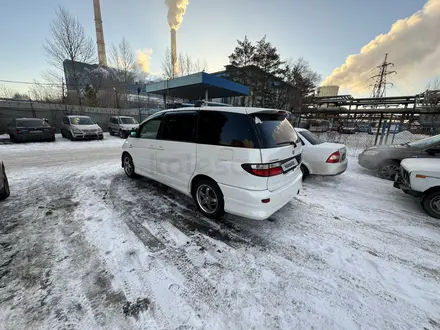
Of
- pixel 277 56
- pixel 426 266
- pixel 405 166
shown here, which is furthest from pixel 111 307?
pixel 277 56

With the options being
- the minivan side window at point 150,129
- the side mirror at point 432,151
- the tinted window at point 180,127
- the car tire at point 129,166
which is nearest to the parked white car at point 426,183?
the side mirror at point 432,151

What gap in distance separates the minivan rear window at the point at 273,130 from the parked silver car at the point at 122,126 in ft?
44.5

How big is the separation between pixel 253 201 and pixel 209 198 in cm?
91

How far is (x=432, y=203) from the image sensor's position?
139 inches

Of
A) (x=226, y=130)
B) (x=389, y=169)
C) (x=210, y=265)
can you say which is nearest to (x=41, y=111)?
(x=226, y=130)

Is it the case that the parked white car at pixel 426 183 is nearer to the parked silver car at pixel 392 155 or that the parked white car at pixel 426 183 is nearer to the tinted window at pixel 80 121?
the parked silver car at pixel 392 155

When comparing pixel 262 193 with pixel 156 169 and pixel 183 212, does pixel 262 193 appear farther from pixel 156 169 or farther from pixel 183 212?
pixel 156 169

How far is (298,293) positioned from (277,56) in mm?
26387

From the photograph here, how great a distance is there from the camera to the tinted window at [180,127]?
11.1ft

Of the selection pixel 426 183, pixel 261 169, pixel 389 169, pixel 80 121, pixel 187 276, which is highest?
pixel 80 121

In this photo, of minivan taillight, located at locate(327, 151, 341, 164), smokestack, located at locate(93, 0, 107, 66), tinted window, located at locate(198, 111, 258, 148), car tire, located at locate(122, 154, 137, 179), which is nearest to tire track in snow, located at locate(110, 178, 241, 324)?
tinted window, located at locate(198, 111, 258, 148)

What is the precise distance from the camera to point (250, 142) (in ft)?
8.73

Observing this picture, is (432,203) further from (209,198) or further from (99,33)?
(99,33)

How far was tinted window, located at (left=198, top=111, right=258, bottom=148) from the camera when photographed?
8.87 ft
